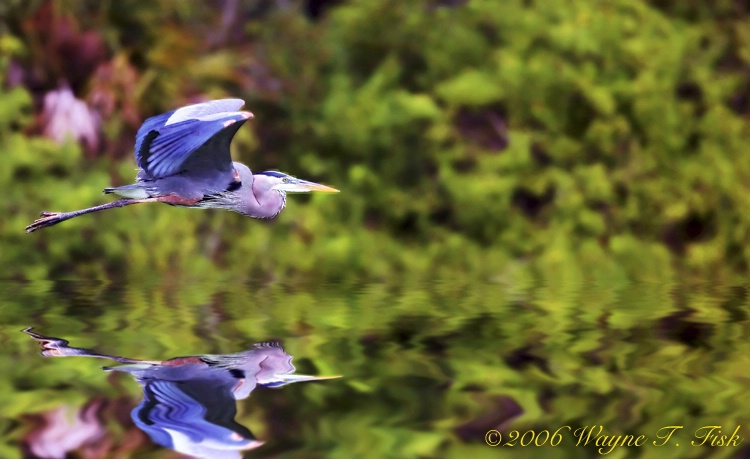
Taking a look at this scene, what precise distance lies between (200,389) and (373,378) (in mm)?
557

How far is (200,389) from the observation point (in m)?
3.18

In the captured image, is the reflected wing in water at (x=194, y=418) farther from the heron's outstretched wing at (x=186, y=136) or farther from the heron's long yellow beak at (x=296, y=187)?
the heron's long yellow beak at (x=296, y=187)

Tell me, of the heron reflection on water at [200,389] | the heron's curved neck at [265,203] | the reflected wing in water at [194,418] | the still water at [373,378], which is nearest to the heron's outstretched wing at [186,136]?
the heron's curved neck at [265,203]

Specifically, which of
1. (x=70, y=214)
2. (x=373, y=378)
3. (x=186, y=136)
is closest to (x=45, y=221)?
(x=70, y=214)

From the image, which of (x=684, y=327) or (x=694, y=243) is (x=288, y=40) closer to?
(x=694, y=243)

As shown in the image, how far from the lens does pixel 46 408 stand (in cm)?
298

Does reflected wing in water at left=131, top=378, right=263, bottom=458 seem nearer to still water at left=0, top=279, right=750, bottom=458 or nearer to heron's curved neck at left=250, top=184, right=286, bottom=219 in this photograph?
still water at left=0, top=279, right=750, bottom=458

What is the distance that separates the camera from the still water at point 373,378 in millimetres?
2703

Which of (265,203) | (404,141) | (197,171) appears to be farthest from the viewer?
(404,141)

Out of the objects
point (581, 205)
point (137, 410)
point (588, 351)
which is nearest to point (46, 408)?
point (137, 410)

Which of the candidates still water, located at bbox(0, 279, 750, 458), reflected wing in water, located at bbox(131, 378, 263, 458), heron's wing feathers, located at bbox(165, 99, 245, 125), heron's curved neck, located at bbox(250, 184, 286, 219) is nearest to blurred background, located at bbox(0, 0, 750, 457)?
still water, located at bbox(0, 279, 750, 458)

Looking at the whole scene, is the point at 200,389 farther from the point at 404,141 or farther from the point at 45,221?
the point at 404,141

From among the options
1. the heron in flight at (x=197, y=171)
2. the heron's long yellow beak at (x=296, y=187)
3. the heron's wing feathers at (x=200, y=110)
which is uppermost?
the heron's wing feathers at (x=200, y=110)

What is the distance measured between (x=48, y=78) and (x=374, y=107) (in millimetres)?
2331
